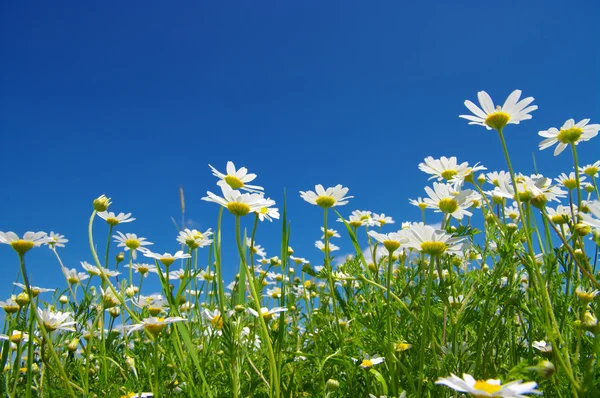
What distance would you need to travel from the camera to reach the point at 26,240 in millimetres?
1775

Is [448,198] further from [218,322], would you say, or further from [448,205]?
[218,322]

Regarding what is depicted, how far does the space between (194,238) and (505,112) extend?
1.71 metres

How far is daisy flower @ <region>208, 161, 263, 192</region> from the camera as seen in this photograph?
1.98 meters

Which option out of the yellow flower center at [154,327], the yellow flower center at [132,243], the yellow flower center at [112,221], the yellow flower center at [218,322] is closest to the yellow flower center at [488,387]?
the yellow flower center at [154,327]

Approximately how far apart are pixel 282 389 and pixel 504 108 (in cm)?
137

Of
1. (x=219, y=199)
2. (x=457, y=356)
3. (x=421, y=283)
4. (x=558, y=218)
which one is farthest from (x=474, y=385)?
(x=558, y=218)

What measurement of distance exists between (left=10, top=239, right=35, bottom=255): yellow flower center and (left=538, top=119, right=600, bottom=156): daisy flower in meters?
2.19

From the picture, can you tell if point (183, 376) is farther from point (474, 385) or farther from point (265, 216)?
point (474, 385)

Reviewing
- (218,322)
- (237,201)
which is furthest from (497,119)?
(218,322)

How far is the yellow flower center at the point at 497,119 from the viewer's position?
1.67m

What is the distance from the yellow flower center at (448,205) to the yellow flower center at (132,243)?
1.90 metres

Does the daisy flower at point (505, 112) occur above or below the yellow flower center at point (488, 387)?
above

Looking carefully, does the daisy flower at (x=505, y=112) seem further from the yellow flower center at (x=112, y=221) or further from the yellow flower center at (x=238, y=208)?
the yellow flower center at (x=112, y=221)

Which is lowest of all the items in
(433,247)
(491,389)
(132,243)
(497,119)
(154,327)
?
(491,389)
